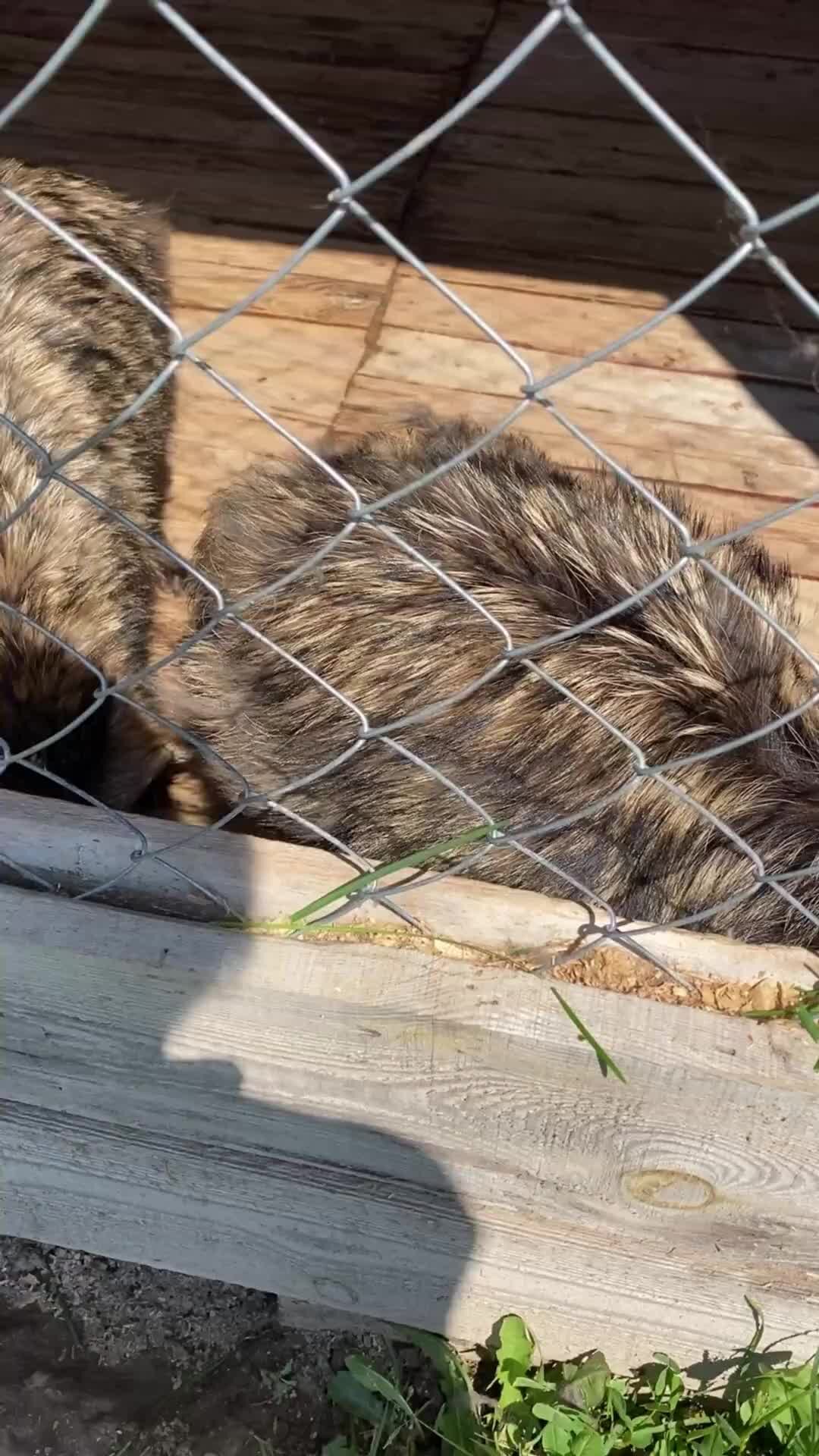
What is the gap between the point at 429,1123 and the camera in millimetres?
1762

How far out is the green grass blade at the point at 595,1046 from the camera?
167cm

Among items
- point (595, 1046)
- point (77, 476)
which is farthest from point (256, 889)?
point (77, 476)

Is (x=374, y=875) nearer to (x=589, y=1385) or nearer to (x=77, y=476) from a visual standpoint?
(x=589, y=1385)

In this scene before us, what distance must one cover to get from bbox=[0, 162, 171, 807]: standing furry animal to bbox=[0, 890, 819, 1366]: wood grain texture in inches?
27.2

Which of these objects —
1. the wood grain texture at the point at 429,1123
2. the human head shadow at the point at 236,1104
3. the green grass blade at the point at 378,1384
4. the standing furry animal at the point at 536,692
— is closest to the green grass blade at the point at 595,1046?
the wood grain texture at the point at 429,1123

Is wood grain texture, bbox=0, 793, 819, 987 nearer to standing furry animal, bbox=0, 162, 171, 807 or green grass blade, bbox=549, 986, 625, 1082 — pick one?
green grass blade, bbox=549, 986, 625, 1082

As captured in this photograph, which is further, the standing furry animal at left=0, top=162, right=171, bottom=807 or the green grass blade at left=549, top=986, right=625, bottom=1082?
the standing furry animal at left=0, top=162, right=171, bottom=807

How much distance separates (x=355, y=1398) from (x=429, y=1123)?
2.04 ft

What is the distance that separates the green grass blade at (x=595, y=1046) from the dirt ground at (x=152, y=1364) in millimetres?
792

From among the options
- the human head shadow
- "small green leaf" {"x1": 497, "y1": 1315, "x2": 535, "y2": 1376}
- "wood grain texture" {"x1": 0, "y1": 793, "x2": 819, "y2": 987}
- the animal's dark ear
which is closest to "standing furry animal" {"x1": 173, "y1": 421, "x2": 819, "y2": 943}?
the animal's dark ear

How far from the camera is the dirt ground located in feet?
6.87

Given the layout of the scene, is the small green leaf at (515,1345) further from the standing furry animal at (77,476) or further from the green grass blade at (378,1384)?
the standing furry animal at (77,476)

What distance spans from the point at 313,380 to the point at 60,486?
909 mm

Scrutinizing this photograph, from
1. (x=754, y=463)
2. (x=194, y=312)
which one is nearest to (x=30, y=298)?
(x=194, y=312)
